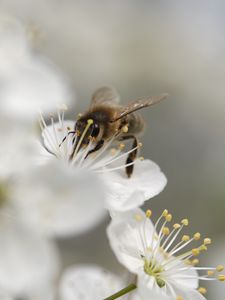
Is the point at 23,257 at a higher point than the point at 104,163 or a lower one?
lower

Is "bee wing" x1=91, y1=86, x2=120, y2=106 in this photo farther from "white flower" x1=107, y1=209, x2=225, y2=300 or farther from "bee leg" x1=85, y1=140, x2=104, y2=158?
"white flower" x1=107, y1=209, x2=225, y2=300

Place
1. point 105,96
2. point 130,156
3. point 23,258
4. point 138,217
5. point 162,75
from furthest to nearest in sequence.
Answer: point 162,75, point 105,96, point 130,156, point 138,217, point 23,258

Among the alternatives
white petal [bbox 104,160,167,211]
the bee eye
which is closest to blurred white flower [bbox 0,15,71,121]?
white petal [bbox 104,160,167,211]

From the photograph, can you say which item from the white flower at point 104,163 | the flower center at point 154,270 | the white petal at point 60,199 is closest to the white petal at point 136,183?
the white flower at point 104,163

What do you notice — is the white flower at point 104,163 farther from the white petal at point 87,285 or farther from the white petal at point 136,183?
the white petal at point 87,285

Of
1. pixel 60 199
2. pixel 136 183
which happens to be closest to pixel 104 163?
pixel 136 183

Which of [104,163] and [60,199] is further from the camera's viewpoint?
[104,163]

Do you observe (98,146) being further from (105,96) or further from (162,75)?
(162,75)
